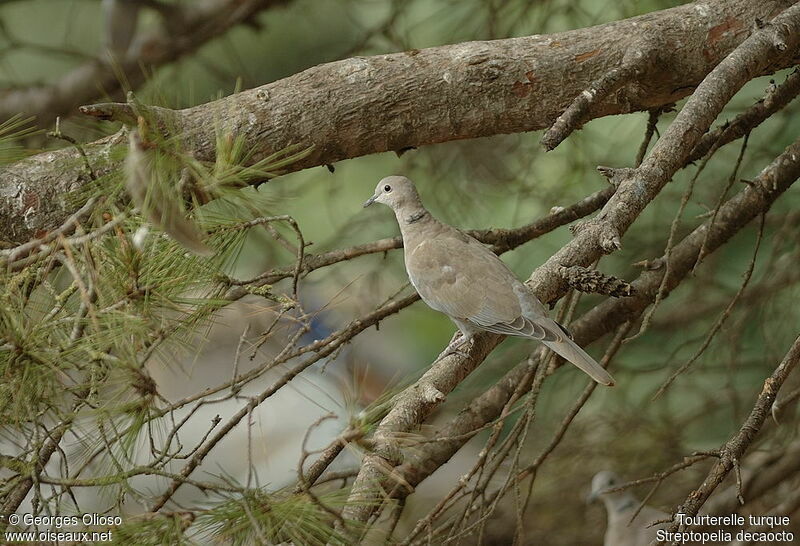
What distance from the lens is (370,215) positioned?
240 cm

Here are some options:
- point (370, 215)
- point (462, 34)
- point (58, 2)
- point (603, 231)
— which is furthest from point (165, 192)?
point (58, 2)

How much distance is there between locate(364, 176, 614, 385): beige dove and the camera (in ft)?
4.25

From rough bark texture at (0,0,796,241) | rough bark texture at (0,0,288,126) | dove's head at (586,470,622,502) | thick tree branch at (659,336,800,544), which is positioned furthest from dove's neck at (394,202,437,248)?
rough bark texture at (0,0,288,126)

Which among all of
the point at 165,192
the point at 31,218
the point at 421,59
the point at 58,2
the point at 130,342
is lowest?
the point at 130,342

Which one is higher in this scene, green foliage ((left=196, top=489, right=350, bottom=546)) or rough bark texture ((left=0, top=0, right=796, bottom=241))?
rough bark texture ((left=0, top=0, right=796, bottom=241))

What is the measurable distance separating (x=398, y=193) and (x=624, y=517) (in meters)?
1.01

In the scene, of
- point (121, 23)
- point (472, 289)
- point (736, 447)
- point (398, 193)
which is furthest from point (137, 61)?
point (736, 447)

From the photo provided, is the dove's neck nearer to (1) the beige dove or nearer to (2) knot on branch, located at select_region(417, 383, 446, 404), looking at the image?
(1) the beige dove

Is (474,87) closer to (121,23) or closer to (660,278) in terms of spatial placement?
(660,278)

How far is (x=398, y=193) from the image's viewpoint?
1.65 m

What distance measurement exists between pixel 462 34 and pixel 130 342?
5.88 feet

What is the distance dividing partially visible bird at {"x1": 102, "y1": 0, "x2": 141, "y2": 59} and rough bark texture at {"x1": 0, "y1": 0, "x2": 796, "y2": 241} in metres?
1.28

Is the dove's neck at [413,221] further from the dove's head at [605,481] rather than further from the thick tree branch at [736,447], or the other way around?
the dove's head at [605,481]

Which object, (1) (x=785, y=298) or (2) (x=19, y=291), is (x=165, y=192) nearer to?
(2) (x=19, y=291)
